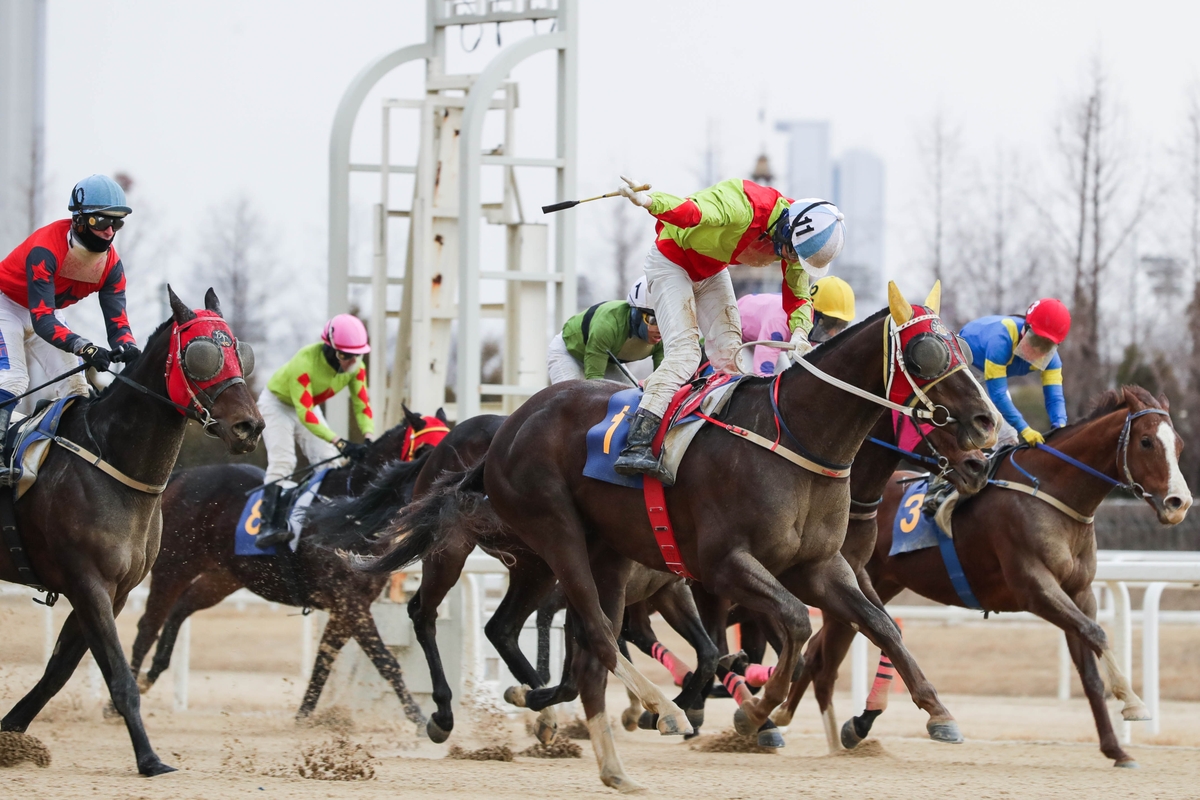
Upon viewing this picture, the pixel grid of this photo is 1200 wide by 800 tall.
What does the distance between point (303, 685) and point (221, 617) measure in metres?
6.38

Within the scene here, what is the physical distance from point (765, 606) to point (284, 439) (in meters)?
5.18

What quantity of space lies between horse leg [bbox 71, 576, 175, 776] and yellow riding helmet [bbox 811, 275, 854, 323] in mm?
3765

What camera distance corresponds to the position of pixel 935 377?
5.24 metres

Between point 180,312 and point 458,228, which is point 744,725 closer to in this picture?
point 180,312

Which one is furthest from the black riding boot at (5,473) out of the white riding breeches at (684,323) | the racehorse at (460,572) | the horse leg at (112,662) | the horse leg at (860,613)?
the horse leg at (860,613)

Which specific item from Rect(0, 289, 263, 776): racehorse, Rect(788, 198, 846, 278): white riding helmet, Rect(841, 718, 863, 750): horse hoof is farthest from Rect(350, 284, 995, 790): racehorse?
Rect(841, 718, 863, 750): horse hoof

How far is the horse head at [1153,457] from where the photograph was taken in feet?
23.0

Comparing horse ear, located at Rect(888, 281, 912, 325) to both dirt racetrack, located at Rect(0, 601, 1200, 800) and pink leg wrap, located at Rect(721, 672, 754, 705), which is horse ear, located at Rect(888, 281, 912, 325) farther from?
pink leg wrap, located at Rect(721, 672, 754, 705)

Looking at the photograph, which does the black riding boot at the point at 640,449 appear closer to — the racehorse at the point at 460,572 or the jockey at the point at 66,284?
the racehorse at the point at 460,572

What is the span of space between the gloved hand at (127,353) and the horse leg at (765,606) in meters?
2.58

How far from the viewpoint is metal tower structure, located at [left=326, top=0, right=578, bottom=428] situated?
1017cm

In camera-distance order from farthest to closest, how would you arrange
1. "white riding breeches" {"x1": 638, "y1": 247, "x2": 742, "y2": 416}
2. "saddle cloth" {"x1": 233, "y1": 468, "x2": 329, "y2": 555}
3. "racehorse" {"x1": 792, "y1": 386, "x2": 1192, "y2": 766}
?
1. "saddle cloth" {"x1": 233, "y1": 468, "x2": 329, "y2": 555}
2. "racehorse" {"x1": 792, "y1": 386, "x2": 1192, "y2": 766}
3. "white riding breeches" {"x1": 638, "y1": 247, "x2": 742, "y2": 416}

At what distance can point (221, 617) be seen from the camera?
56.6 feet

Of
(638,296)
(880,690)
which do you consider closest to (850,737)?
(880,690)
